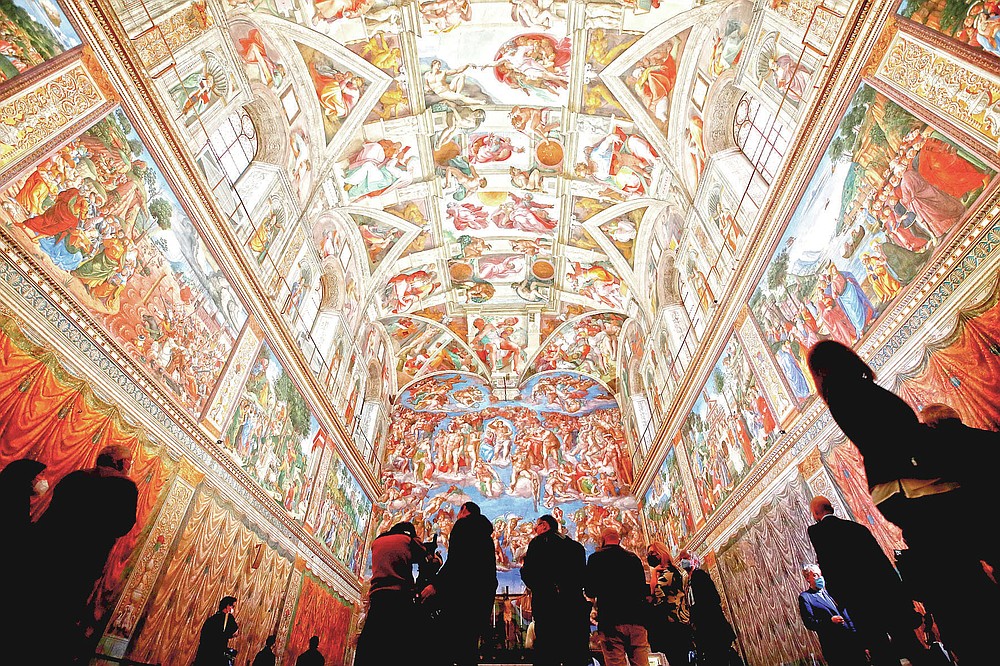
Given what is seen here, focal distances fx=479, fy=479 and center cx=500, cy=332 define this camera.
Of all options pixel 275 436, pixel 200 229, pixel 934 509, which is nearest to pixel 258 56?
pixel 200 229

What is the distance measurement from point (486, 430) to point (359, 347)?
21.5 ft

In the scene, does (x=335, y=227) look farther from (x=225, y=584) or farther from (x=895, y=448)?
(x=895, y=448)

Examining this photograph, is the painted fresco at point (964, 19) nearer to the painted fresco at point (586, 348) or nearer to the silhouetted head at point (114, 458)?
the silhouetted head at point (114, 458)

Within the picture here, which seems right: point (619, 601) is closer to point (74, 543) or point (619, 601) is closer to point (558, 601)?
point (558, 601)

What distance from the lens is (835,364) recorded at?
2596mm

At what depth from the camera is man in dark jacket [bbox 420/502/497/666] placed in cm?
383

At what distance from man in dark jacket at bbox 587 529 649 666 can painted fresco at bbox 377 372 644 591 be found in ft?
40.3

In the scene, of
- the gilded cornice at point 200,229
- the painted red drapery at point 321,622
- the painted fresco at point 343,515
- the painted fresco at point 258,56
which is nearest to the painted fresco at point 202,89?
the gilded cornice at point 200,229

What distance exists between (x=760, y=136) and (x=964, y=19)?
4.20 metres

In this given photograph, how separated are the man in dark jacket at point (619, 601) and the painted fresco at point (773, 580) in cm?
495

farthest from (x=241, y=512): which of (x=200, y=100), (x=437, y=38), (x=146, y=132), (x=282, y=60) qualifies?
(x=437, y=38)

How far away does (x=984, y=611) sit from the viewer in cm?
204

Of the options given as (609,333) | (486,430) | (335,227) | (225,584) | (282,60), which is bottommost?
(486,430)

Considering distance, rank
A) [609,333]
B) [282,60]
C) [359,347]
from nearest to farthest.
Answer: [282,60], [359,347], [609,333]
